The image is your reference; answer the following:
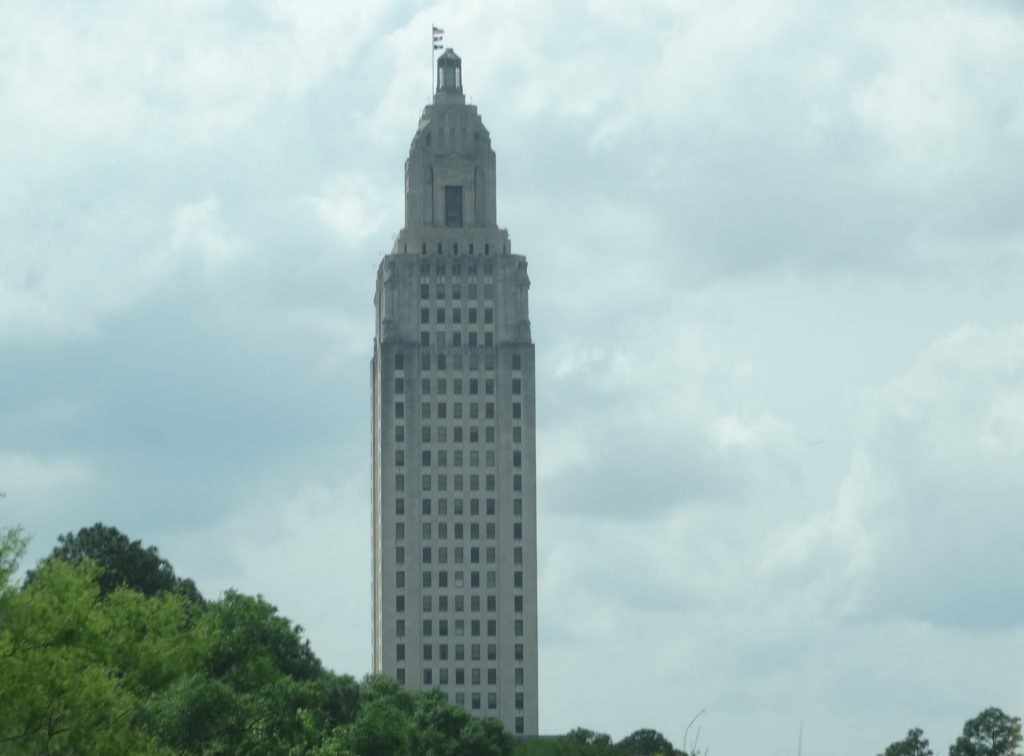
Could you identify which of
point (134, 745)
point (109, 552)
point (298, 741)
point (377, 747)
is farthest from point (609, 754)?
point (134, 745)

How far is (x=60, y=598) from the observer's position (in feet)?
265

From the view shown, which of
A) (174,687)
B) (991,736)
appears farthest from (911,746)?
(174,687)

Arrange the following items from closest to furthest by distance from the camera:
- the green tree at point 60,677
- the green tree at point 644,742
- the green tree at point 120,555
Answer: the green tree at point 60,677, the green tree at point 120,555, the green tree at point 644,742

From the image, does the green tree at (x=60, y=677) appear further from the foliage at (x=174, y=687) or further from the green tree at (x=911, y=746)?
the green tree at (x=911, y=746)

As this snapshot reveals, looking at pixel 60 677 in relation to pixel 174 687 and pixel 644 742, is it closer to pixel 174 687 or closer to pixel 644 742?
pixel 174 687

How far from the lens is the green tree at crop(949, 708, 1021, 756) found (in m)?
162

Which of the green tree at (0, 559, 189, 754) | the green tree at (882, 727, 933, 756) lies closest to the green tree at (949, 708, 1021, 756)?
the green tree at (882, 727, 933, 756)

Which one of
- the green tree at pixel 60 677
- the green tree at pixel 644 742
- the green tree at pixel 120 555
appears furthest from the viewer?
the green tree at pixel 644 742

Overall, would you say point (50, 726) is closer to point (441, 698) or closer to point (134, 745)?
point (134, 745)

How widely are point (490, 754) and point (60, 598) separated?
173 feet

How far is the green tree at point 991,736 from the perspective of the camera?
531 ft

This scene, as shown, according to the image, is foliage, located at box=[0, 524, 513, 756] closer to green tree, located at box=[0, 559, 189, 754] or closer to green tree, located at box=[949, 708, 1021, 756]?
green tree, located at box=[0, 559, 189, 754]

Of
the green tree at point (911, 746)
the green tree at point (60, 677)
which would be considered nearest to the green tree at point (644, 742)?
the green tree at point (911, 746)

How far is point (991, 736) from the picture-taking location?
162500mm
